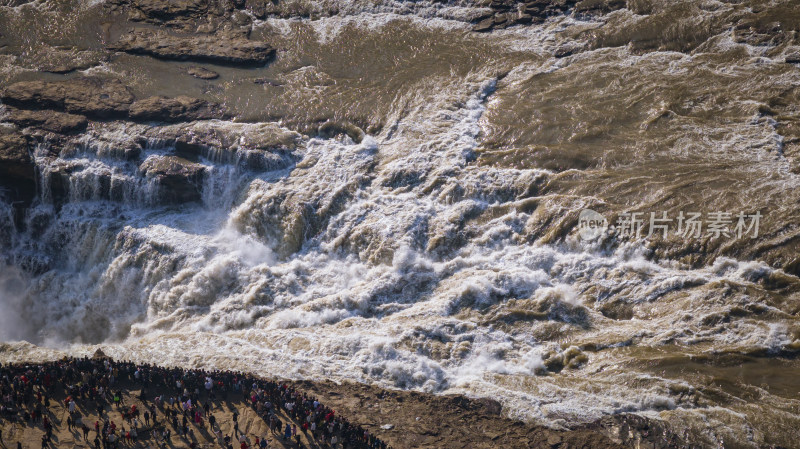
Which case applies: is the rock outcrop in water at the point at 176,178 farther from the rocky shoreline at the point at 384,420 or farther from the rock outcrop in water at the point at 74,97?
the rocky shoreline at the point at 384,420

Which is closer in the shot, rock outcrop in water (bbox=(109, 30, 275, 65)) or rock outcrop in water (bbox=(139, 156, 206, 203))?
rock outcrop in water (bbox=(139, 156, 206, 203))

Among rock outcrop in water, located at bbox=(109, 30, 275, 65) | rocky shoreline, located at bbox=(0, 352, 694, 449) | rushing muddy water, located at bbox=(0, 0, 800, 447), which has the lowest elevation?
rocky shoreline, located at bbox=(0, 352, 694, 449)

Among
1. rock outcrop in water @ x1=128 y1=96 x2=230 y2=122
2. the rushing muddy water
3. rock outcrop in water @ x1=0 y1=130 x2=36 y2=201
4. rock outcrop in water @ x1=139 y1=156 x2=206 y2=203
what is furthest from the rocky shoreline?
rock outcrop in water @ x1=128 y1=96 x2=230 y2=122

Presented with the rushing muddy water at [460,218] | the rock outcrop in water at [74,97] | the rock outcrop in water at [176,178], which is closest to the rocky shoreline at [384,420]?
the rushing muddy water at [460,218]

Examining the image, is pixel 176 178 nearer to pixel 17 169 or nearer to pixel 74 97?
pixel 17 169

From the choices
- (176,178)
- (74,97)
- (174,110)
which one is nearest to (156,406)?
(176,178)

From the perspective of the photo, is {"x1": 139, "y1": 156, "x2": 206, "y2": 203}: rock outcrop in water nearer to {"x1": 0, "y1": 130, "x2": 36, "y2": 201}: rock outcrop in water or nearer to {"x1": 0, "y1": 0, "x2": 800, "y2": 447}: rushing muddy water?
{"x1": 0, "y1": 0, "x2": 800, "y2": 447}: rushing muddy water

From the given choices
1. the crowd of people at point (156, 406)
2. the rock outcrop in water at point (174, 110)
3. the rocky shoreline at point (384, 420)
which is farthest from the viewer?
the rock outcrop in water at point (174, 110)
